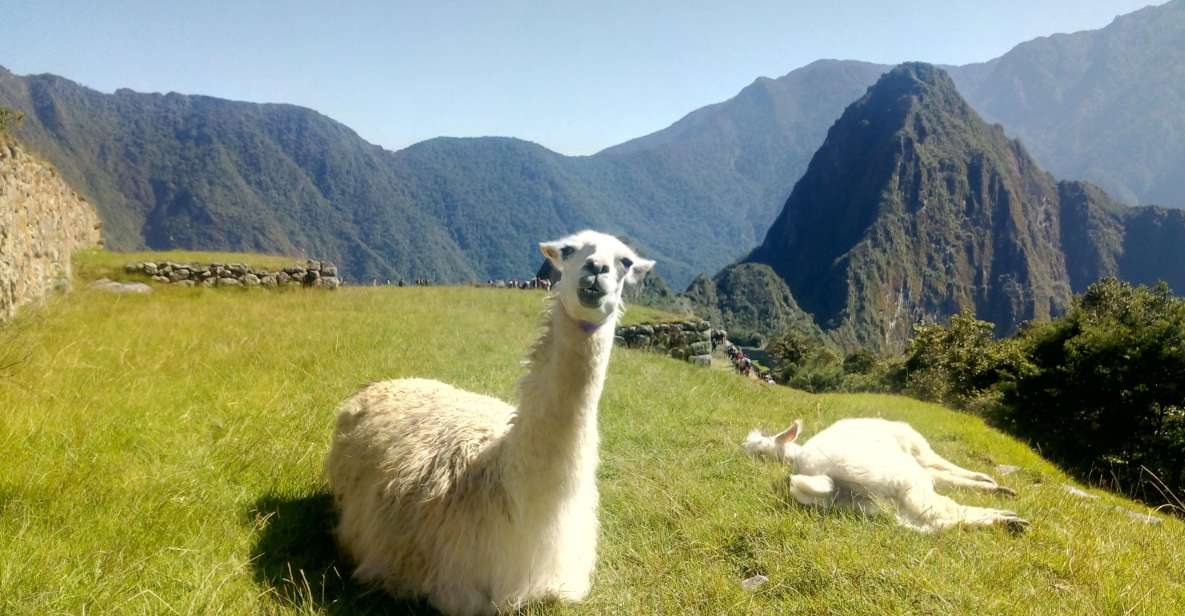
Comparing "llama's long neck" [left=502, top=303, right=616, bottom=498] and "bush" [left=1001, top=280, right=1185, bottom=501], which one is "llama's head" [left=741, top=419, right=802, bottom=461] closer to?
"llama's long neck" [left=502, top=303, right=616, bottom=498]

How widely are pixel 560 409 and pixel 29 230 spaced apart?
12364 millimetres

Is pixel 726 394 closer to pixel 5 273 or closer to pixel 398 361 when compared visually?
pixel 398 361

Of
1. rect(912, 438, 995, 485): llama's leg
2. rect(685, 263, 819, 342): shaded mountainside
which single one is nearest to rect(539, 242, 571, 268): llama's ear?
rect(912, 438, 995, 485): llama's leg

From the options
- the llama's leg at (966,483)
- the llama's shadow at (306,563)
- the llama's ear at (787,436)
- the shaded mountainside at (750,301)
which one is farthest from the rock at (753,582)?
the shaded mountainside at (750,301)

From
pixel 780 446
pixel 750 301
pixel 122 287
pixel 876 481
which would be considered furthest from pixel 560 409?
pixel 750 301

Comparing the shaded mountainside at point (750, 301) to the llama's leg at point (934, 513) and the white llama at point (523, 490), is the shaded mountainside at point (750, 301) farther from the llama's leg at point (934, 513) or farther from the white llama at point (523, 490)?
the white llama at point (523, 490)

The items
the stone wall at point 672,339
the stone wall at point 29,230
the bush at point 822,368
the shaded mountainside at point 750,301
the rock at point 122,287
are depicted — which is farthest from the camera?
the shaded mountainside at point 750,301

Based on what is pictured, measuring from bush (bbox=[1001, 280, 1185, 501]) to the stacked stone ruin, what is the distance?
2103 cm

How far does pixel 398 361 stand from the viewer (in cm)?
825

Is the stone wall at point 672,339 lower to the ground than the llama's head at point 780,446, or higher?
lower

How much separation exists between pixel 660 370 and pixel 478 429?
8.30 m

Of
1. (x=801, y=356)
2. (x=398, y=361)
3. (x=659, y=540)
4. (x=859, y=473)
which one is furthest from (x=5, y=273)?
(x=801, y=356)

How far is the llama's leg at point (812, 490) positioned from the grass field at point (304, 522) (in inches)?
6.8

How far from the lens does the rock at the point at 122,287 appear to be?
13.9 metres
